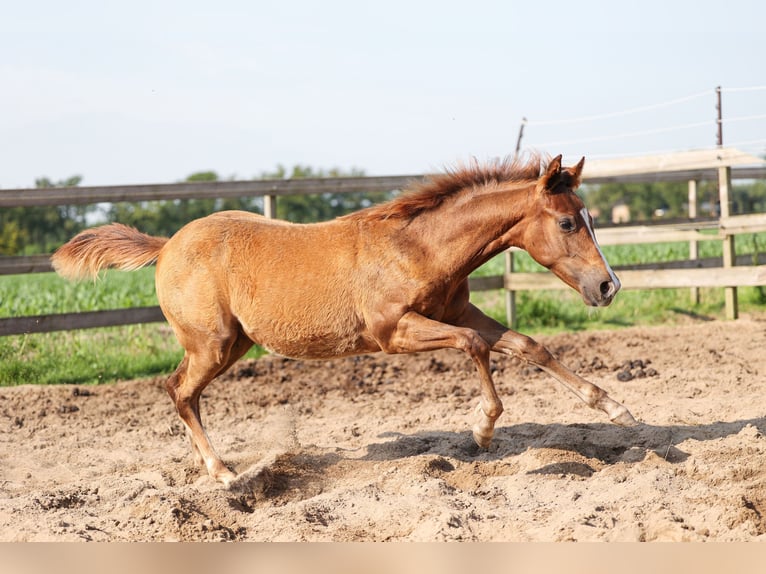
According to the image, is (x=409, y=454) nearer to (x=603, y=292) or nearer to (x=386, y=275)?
(x=386, y=275)

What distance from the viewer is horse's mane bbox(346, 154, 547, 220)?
562cm

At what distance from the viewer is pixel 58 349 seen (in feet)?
29.5

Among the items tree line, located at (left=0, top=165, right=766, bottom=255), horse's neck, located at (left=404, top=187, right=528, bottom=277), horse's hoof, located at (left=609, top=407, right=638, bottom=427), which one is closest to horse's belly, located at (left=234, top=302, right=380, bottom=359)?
horse's neck, located at (left=404, top=187, right=528, bottom=277)

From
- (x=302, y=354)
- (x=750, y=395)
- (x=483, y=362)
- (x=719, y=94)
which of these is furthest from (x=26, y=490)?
(x=719, y=94)

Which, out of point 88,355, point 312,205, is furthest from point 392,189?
point 312,205

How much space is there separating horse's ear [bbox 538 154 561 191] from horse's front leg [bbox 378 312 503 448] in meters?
1.02

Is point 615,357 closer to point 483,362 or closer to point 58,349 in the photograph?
point 483,362

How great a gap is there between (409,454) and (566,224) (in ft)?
6.33

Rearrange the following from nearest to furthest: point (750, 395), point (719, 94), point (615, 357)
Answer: point (750, 395)
point (615, 357)
point (719, 94)

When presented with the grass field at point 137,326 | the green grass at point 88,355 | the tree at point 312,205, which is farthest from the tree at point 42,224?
the green grass at point 88,355

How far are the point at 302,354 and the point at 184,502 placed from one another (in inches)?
60.9

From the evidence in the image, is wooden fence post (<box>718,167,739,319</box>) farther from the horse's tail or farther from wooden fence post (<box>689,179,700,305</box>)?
the horse's tail

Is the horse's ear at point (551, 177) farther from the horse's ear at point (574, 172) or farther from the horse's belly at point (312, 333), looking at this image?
the horse's belly at point (312, 333)

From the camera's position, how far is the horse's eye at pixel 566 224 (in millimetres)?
5164
